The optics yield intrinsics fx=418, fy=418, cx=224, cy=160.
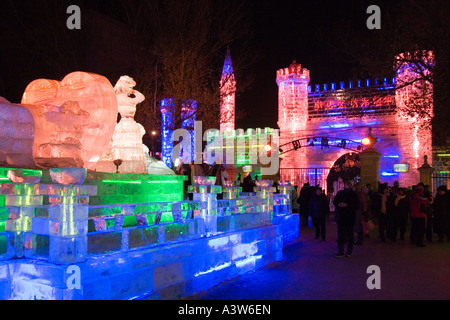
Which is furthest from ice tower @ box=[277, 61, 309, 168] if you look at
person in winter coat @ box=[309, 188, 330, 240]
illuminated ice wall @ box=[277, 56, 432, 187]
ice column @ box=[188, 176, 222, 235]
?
ice column @ box=[188, 176, 222, 235]

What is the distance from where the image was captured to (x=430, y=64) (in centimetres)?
1268

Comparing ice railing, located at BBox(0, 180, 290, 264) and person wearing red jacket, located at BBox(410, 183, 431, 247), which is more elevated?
ice railing, located at BBox(0, 180, 290, 264)

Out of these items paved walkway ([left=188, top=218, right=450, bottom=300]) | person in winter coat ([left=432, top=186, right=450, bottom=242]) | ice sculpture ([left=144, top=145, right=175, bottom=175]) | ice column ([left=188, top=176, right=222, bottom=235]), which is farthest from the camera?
person in winter coat ([left=432, top=186, right=450, bottom=242])

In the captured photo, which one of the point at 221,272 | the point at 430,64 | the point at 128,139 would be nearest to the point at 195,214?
the point at 221,272

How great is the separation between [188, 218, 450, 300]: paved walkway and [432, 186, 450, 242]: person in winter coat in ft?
5.11

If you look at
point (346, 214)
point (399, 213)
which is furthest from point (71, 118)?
point (399, 213)

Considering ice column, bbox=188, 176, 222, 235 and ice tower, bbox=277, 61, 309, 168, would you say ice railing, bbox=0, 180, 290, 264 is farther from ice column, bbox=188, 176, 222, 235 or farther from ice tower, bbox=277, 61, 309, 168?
ice tower, bbox=277, 61, 309, 168

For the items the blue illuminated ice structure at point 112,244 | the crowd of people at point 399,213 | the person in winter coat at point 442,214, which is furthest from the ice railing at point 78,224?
the person in winter coat at point 442,214

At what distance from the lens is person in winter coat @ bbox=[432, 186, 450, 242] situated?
36.0 ft

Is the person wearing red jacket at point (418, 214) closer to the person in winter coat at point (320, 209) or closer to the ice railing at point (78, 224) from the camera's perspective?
the person in winter coat at point (320, 209)

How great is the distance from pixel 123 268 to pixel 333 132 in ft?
109

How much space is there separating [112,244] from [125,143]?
5022 mm

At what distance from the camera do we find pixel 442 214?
36.1 ft

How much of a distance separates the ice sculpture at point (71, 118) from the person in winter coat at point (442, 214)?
870 centimetres
